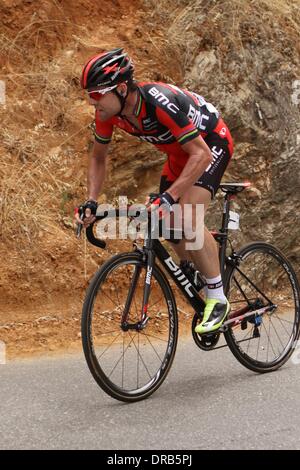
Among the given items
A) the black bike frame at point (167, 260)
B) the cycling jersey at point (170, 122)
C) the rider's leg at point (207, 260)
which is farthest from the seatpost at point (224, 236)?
the cycling jersey at point (170, 122)

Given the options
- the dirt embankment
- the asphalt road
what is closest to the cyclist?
the asphalt road

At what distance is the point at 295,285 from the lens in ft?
17.9

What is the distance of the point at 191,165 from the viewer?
4352mm

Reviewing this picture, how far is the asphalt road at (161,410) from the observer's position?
3.86m

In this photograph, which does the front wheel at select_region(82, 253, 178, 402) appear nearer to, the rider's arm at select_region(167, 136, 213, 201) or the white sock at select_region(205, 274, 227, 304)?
the white sock at select_region(205, 274, 227, 304)

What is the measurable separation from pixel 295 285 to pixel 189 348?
1.08 m

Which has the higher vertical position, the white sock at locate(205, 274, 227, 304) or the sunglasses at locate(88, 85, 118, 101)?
the sunglasses at locate(88, 85, 118, 101)

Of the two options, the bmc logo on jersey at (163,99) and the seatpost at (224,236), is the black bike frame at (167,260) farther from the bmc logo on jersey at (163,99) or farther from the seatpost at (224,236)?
the bmc logo on jersey at (163,99)

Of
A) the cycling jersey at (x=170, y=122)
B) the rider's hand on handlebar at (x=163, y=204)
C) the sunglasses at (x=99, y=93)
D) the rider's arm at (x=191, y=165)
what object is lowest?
the rider's hand on handlebar at (x=163, y=204)

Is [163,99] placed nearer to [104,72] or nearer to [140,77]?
[104,72]

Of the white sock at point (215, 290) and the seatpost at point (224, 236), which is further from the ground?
the seatpost at point (224, 236)

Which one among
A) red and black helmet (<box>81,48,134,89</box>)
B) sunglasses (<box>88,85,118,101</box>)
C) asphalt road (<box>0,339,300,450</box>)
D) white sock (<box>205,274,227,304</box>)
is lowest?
asphalt road (<box>0,339,300,450</box>)

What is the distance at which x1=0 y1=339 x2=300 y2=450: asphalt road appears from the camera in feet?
12.7

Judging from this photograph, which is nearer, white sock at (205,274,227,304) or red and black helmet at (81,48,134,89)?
red and black helmet at (81,48,134,89)
